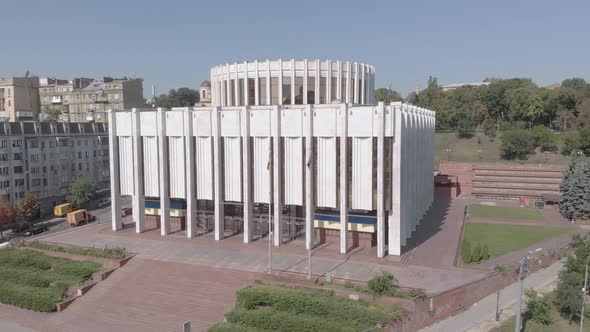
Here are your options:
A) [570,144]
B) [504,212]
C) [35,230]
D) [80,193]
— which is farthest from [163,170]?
[570,144]

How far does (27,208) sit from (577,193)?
204ft

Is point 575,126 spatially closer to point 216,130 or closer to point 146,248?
point 216,130

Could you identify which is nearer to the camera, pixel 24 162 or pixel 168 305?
pixel 168 305

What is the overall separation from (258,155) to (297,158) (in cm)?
360

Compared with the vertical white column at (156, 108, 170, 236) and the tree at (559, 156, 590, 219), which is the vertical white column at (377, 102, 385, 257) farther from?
the tree at (559, 156, 590, 219)

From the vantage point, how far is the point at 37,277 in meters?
34.1

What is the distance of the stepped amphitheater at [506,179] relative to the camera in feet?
216

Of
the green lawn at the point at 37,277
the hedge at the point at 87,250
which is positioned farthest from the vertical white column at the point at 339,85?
the green lawn at the point at 37,277

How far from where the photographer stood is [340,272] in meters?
33.0

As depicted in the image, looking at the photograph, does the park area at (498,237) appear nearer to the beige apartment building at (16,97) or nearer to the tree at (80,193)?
the tree at (80,193)

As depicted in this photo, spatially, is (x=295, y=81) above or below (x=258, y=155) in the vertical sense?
above

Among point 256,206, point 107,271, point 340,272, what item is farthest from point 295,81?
point 107,271

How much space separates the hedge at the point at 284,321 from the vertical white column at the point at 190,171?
53.8 feet

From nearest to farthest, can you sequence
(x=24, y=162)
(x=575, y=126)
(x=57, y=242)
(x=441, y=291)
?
(x=441, y=291) → (x=57, y=242) → (x=24, y=162) → (x=575, y=126)
